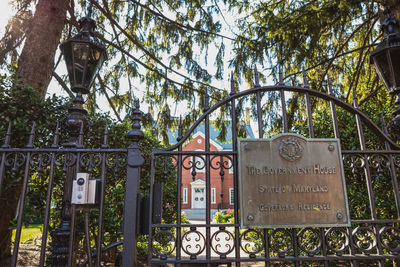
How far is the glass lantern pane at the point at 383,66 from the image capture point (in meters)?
2.94

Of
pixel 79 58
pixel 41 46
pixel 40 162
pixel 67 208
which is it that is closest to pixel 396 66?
pixel 79 58

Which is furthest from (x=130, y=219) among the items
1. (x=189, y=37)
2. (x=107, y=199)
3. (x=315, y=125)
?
(x=189, y=37)

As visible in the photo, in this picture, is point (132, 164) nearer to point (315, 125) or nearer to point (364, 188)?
point (315, 125)

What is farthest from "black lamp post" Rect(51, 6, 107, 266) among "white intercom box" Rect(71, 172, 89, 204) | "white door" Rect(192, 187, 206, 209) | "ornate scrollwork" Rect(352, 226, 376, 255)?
"white door" Rect(192, 187, 206, 209)

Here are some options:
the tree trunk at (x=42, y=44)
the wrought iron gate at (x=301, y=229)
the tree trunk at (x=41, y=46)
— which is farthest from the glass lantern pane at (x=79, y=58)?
the tree trunk at (x=42, y=44)

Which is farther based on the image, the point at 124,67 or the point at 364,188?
the point at 124,67

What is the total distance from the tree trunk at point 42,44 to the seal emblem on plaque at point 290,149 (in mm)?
4299

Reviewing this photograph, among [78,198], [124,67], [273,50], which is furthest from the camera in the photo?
[124,67]

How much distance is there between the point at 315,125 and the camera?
15.4 ft

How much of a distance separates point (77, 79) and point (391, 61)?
142 inches

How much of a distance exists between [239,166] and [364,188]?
3030 millimetres

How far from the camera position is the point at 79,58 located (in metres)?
2.78

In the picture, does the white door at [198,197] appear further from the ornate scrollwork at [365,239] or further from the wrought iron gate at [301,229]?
the ornate scrollwork at [365,239]

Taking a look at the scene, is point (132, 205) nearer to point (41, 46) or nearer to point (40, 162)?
point (40, 162)
